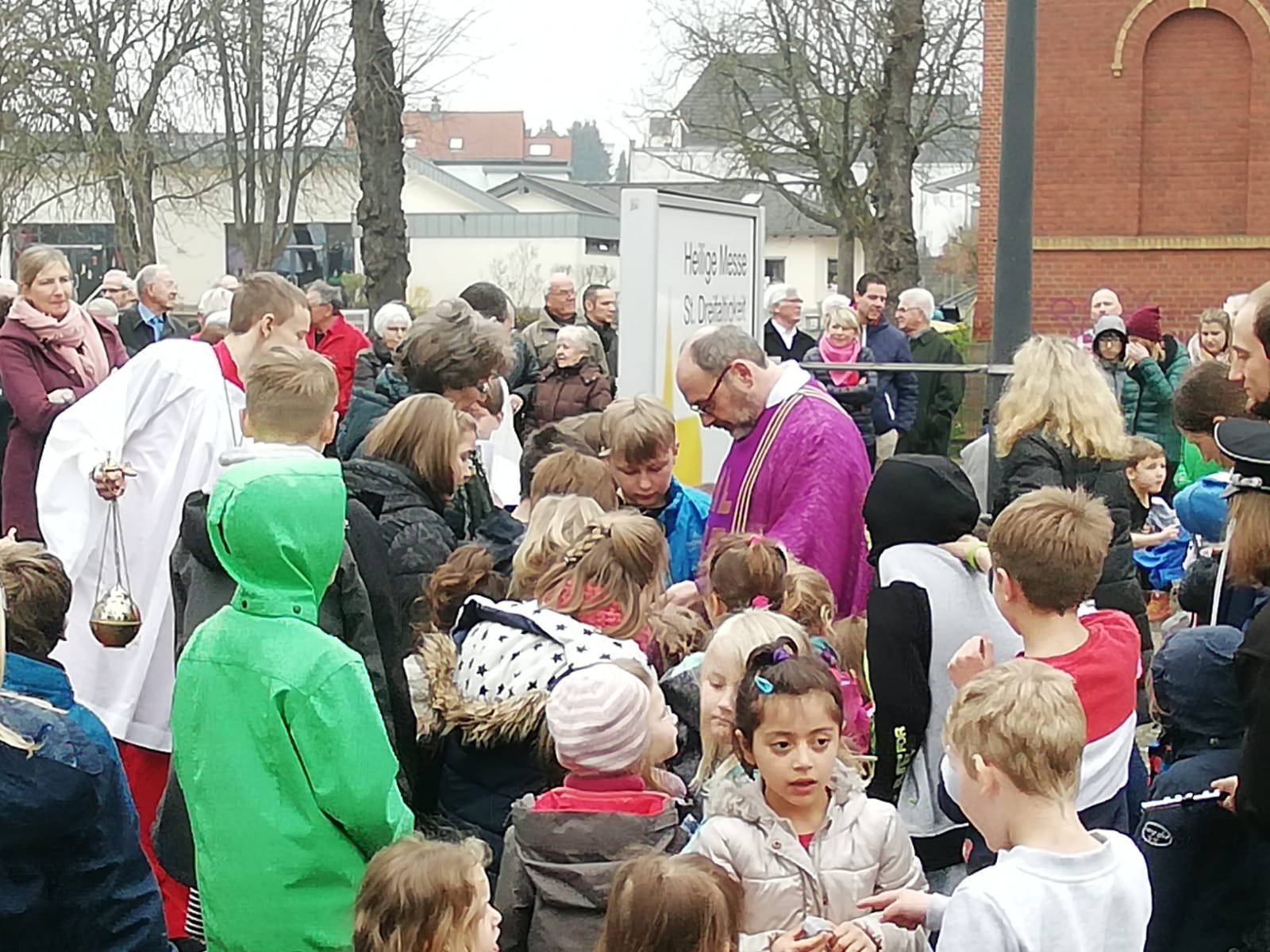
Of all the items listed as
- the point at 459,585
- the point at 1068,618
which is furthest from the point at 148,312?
the point at 1068,618

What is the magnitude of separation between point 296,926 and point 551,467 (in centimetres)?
200

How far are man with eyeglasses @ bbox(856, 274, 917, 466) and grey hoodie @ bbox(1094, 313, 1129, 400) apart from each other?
1915 millimetres

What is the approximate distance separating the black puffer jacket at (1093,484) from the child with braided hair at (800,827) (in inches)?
110

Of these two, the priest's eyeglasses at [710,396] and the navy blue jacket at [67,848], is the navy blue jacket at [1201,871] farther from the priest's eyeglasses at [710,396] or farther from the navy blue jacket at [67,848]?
the priest's eyeglasses at [710,396]

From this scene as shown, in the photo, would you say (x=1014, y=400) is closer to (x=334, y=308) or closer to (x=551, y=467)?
(x=551, y=467)

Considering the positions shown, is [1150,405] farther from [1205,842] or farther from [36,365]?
[1205,842]

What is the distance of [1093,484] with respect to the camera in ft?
20.7

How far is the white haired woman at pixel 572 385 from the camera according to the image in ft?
34.4

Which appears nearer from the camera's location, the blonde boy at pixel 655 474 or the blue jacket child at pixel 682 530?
the blonde boy at pixel 655 474

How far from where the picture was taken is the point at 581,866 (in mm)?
3623

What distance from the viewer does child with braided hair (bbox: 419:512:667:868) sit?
4121mm

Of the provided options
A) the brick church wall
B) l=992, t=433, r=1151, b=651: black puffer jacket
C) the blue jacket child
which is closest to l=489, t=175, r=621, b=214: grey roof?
the brick church wall

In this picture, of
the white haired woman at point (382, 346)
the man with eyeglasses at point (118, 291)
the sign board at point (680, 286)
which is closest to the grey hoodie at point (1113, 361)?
the sign board at point (680, 286)

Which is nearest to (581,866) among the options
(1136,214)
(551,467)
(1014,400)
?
(551,467)
